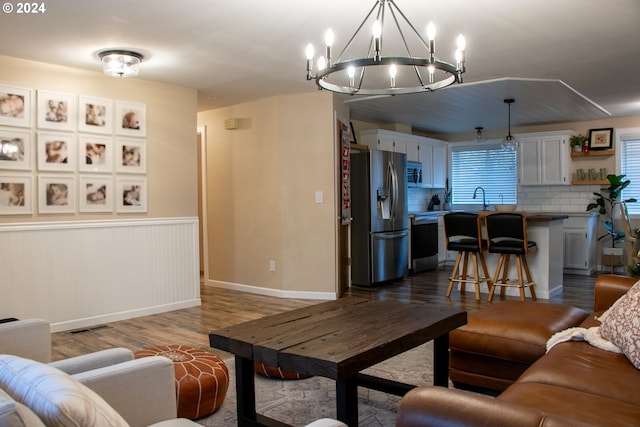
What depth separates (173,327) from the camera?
446 centimetres

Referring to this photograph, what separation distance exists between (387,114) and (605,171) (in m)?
3.53

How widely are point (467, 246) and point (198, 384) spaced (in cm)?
395

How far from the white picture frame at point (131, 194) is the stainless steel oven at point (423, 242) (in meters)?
3.97

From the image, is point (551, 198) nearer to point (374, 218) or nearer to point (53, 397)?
point (374, 218)

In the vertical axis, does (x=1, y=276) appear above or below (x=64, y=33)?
below

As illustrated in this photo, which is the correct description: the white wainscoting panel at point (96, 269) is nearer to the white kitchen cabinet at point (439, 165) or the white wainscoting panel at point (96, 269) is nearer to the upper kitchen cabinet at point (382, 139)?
the upper kitchen cabinet at point (382, 139)

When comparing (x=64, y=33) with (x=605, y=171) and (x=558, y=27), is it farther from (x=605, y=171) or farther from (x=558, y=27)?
(x=605, y=171)

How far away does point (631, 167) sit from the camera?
25.0 feet

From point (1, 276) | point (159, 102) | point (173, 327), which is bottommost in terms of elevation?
point (173, 327)

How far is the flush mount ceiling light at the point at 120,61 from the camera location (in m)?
4.03

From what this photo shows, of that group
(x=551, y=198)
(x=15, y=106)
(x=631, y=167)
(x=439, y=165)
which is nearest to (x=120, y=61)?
(x=15, y=106)

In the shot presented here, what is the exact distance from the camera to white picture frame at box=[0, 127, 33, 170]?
13.5 ft

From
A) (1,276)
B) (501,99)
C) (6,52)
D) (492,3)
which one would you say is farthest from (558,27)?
(1,276)

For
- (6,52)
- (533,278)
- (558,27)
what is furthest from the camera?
(533,278)
